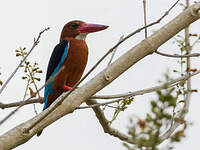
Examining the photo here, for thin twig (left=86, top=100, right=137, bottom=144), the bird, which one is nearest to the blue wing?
the bird

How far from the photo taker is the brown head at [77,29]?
5051mm

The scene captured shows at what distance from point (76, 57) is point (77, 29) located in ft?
1.99

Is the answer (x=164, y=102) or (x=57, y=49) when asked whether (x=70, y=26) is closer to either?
(x=57, y=49)

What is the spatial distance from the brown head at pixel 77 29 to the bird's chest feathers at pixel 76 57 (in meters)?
0.28

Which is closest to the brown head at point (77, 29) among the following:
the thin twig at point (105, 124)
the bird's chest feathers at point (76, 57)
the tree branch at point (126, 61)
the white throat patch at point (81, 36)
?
the white throat patch at point (81, 36)

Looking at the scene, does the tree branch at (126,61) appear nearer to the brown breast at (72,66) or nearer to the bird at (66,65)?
the bird at (66,65)

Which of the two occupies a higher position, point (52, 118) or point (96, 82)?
point (96, 82)

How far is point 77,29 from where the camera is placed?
508 centimetres

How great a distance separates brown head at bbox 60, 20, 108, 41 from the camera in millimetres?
5051

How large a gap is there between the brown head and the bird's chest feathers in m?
0.28

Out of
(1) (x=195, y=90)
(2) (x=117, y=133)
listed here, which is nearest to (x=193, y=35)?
(1) (x=195, y=90)

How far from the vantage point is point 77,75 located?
4.63 m

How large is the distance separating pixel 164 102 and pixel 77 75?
359 cm

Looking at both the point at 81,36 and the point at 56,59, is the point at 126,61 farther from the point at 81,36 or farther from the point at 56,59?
the point at 81,36
